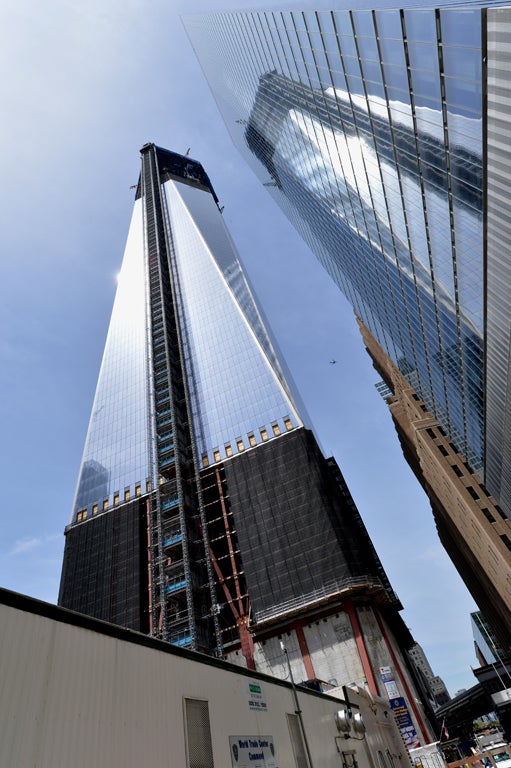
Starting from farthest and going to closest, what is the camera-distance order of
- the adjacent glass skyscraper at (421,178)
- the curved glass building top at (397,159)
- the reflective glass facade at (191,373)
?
the reflective glass facade at (191,373) < the curved glass building top at (397,159) < the adjacent glass skyscraper at (421,178)

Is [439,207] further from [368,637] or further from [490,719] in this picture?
[490,719]

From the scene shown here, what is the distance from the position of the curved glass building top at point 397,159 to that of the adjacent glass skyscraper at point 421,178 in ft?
0.40

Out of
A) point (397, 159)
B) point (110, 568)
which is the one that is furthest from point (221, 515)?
point (397, 159)

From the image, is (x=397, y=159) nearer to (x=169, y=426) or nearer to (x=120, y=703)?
(x=120, y=703)

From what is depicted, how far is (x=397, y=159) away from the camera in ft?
88.1

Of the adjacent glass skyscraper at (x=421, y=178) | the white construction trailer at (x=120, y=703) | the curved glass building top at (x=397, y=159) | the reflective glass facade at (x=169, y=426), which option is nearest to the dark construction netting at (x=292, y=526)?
the reflective glass facade at (x=169, y=426)

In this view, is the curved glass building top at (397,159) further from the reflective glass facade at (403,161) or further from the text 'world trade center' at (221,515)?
the text 'world trade center' at (221,515)

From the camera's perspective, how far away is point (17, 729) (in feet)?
22.6

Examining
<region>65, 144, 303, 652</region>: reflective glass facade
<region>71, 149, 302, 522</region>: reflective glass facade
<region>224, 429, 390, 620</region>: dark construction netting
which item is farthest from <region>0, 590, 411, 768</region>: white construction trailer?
<region>71, 149, 302, 522</region>: reflective glass facade

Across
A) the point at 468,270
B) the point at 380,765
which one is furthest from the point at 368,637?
the point at 468,270

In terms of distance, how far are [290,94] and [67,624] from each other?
179 ft

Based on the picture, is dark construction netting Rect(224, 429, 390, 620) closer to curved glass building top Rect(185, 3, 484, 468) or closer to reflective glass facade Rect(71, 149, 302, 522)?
reflective glass facade Rect(71, 149, 302, 522)

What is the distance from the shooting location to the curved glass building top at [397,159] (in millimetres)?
18781

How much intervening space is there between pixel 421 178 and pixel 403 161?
6.04ft
